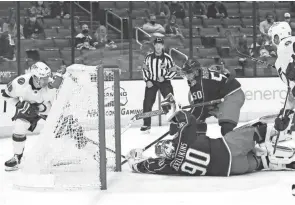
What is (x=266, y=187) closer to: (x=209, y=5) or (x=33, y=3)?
(x=33, y=3)

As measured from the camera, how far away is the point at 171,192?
3691mm

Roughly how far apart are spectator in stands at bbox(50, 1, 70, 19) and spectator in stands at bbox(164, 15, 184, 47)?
1447 millimetres

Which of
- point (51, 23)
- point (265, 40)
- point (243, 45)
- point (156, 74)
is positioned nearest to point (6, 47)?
point (51, 23)

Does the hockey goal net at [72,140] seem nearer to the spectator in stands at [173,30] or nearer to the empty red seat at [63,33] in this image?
the empty red seat at [63,33]

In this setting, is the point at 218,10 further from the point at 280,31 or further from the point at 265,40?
the point at 280,31

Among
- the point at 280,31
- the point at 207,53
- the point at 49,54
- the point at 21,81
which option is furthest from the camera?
the point at 207,53

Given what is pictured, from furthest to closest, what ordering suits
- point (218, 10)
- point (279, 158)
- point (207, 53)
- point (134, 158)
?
point (218, 10), point (207, 53), point (134, 158), point (279, 158)

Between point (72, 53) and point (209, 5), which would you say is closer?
point (72, 53)

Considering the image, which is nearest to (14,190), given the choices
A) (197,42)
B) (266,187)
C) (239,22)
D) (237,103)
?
(266,187)

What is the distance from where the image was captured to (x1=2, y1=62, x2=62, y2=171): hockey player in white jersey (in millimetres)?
4535

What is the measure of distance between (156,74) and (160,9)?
2.20 m

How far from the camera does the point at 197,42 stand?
28.2ft

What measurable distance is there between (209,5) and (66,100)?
568 cm

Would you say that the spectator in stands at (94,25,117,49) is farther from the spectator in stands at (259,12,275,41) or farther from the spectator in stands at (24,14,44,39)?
the spectator in stands at (259,12,275,41)
